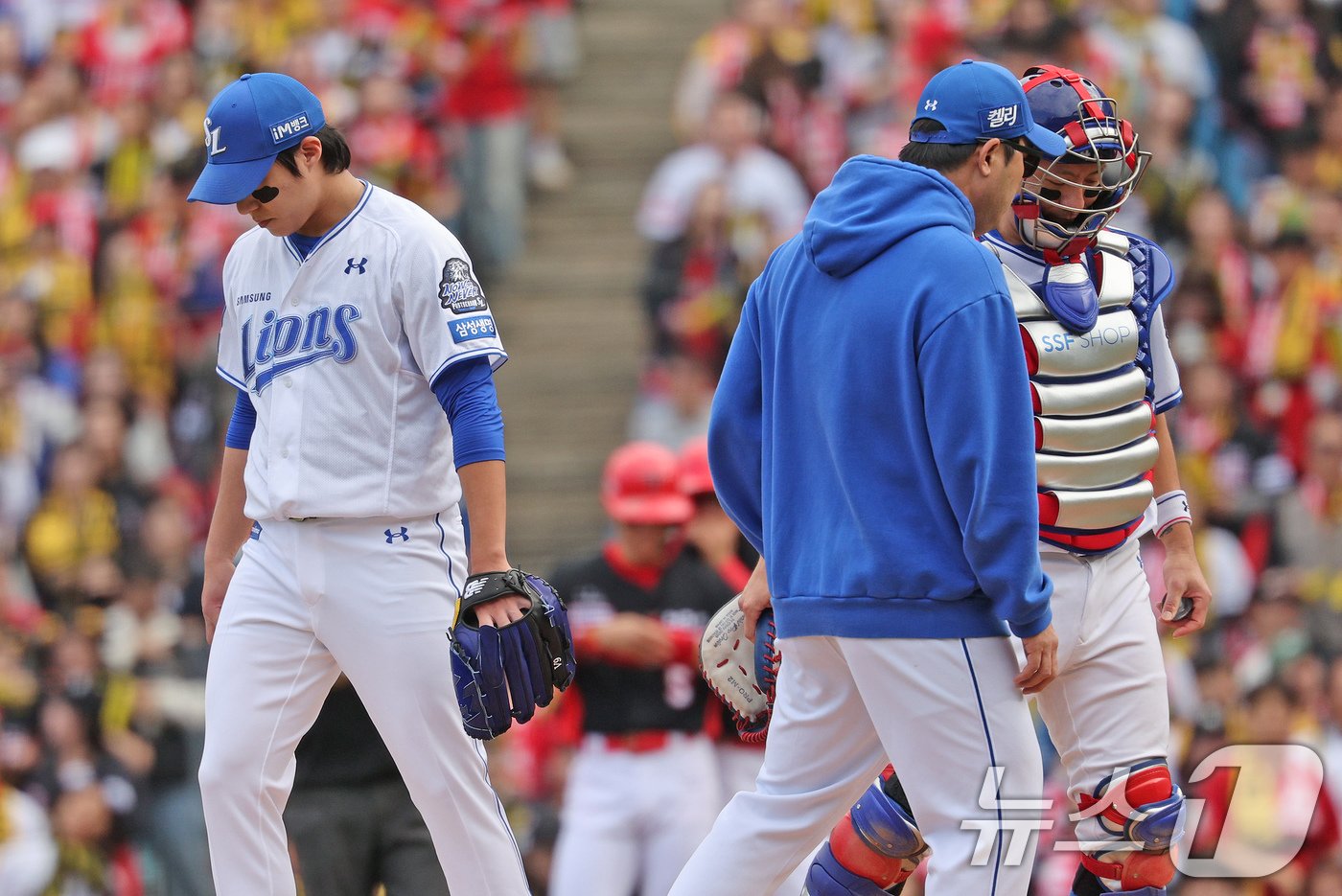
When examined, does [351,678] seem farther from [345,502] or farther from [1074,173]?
[1074,173]

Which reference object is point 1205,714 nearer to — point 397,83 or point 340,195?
point 340,195

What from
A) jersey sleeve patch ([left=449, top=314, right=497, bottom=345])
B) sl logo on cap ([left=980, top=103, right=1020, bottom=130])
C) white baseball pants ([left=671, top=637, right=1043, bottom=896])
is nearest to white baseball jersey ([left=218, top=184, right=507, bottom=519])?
jersey sleeve patch ([left=449, top=314, right=497, bottom=345])

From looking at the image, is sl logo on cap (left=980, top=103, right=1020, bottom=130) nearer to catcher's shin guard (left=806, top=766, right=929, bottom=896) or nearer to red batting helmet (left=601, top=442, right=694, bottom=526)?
catcher's shin guard (left=806, top=766, right=929, bottom=896)

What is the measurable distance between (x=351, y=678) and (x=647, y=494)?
2627mm

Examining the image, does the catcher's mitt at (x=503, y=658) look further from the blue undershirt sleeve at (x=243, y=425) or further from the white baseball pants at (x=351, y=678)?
the blue undershirt sleeve at (x=243, y=425)

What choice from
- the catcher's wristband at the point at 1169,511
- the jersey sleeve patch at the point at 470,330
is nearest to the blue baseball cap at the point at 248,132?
the jersey sleeve patch at the point at 470,330

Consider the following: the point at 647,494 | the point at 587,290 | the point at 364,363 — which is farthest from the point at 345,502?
the point at 587,290

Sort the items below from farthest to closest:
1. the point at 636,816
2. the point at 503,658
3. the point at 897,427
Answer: the point at 636,816 → the point at 503,658 → the point at 897,427

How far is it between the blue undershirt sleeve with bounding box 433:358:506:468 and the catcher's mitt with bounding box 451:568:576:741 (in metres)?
0.29

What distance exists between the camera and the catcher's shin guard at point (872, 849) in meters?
4.71

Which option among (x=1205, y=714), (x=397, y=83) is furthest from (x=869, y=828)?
(x=397, y=83)

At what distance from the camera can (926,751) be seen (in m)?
4.22

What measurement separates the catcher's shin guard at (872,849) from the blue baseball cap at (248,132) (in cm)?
211

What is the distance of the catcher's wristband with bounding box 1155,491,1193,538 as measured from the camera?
17.1 feet
